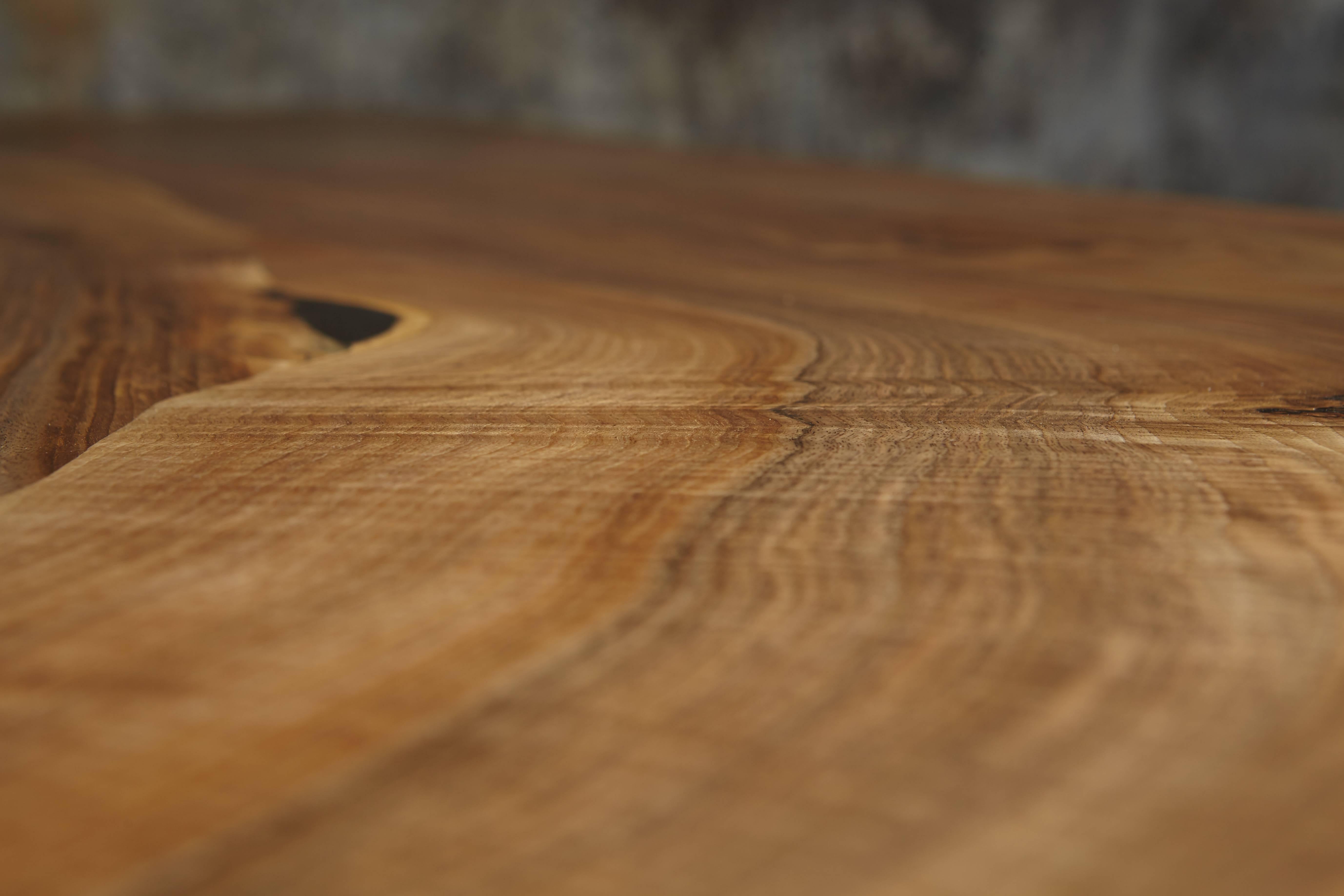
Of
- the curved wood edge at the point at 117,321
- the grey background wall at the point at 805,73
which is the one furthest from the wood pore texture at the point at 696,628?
the grey background wall at the point at 805,73

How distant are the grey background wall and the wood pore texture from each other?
1.13 meters

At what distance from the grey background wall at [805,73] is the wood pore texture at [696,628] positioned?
113 cm

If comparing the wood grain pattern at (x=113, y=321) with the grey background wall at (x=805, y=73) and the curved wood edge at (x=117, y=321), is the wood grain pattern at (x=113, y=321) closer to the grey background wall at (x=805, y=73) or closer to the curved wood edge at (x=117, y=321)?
the curved wood edge at (x=117, y=321)

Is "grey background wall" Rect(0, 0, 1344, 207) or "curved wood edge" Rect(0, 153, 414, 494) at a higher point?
"grey background wall" Rect(0, 0, 1344, 207)

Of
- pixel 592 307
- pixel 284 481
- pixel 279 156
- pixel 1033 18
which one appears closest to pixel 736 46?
pixel 1033 18

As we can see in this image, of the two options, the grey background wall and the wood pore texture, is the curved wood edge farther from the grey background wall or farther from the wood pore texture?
the grey background wall

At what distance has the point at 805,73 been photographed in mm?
1568

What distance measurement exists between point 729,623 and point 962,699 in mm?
38

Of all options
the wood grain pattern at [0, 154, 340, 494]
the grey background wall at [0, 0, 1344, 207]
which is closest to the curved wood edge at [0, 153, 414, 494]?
the wood grain pattern at [0, 154, 340, 494]

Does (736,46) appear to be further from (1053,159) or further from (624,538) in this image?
(624,538)

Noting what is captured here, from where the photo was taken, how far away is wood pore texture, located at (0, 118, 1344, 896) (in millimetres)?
128

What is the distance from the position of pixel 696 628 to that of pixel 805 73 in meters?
1.51

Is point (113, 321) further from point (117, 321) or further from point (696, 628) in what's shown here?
point (696, 628)

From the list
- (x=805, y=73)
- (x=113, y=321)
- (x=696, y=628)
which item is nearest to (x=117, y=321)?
(x=113, y=321)
